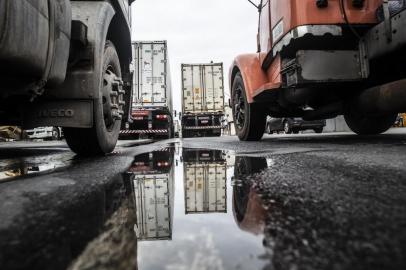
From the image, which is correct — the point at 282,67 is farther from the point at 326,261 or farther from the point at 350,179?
the point at 326,261

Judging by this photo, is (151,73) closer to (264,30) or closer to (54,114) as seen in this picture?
(264,30)

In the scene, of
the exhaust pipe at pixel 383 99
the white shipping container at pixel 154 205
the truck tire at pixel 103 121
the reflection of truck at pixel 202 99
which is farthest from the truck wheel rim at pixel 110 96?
the reflection of truck at pixel 202 99

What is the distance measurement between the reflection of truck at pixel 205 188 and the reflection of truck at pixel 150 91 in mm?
11424

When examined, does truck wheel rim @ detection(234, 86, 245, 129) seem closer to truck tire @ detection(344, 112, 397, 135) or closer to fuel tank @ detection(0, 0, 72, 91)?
truck tire @ detection(344, 112, 397, 135)

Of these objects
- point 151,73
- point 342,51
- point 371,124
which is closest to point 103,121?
point 342,51

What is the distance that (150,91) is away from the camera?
14.8 m

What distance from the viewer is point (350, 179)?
1.42 m

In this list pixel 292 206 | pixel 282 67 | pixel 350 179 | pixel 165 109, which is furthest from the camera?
pixel 165 109

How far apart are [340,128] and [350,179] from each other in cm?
1813

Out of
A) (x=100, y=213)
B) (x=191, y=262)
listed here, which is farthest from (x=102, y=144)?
(x=191, y=262)

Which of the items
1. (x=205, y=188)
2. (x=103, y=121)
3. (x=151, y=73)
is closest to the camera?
(x=205, y=188)

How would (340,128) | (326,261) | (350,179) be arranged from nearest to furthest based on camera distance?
(326,261), (350,179), (340,128)

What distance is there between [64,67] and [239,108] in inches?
145

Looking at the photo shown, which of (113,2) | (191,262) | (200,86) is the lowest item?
(191,262)
